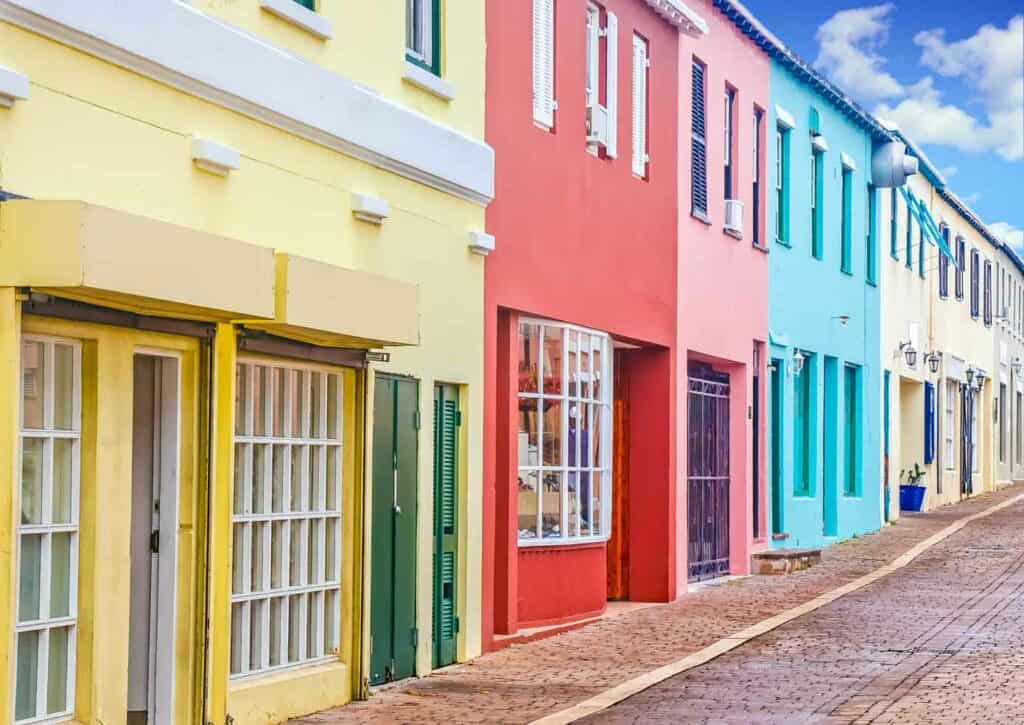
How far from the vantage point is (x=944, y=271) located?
37.4 meters

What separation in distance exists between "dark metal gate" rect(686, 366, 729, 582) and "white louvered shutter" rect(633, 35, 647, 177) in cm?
302

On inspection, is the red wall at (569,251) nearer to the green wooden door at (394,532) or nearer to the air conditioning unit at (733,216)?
the green wooden door at (394,532)

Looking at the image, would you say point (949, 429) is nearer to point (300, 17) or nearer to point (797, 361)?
point (797, 361)

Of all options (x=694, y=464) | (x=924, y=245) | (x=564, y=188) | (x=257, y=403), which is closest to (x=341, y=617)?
(x=257, y=403)

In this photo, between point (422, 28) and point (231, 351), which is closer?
point (231, 351)

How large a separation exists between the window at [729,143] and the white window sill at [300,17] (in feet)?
35.7

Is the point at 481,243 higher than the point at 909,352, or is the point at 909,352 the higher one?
the point at 909,352

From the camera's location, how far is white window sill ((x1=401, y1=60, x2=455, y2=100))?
12.5m

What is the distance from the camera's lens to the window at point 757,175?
75.1 feet

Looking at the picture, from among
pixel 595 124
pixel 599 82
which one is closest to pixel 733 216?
pixel 599 82

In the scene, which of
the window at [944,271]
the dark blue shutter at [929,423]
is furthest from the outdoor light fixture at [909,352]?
the window at [944,271]

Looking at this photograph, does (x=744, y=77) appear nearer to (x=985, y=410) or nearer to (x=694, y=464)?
(x=694, y=464)

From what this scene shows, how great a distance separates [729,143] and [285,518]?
1189 cm

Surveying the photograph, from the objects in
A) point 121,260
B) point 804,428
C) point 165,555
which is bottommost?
point 165,555
